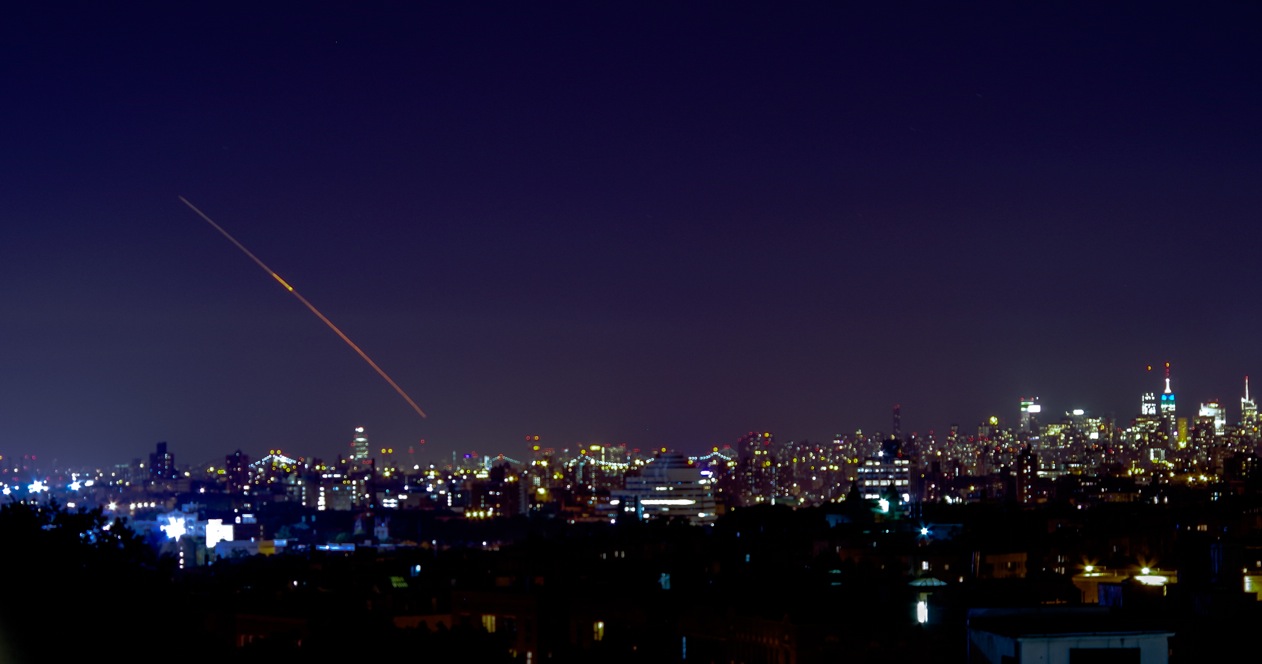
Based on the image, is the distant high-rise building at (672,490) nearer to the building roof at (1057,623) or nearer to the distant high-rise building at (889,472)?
the distant high-rise building at (889,472)

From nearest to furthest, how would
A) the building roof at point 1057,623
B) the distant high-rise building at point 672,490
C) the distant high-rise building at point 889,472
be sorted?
the building roof at point 1057,623
the distant high-rise building at point 889,472
the distant high-rise building at point 672,490

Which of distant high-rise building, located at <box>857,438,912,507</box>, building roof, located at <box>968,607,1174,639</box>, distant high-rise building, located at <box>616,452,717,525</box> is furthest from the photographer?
distant high-rise building, located at <box>616,452,717,525</box>

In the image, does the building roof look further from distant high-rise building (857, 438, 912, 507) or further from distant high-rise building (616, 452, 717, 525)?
distant high-rise building (857, 438, 912, 507)

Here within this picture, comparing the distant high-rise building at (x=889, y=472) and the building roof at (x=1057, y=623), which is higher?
the distant high-rise building at (x=889, y=472)

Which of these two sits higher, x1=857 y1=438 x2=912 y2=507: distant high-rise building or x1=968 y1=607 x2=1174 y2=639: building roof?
x1=857 y1=438 x2=912 y2=507: distant high-rise building

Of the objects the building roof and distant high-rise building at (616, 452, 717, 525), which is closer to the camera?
the building roof

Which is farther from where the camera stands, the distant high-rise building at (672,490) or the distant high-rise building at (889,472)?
the distant high-rise building at (672,490)

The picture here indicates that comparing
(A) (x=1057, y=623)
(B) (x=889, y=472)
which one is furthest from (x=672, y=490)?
(A) (x=1057, y=623)

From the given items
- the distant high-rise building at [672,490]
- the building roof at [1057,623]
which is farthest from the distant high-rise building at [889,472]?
the building roof at [1057,623]

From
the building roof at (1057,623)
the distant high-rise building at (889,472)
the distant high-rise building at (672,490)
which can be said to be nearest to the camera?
the building roof at (1057,623)

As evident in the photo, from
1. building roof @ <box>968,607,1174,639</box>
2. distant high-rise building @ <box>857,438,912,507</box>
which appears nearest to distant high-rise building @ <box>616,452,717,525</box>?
distant high-rise building @ <box>857,438,912,507</box>

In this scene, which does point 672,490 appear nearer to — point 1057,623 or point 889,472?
point 889,472
